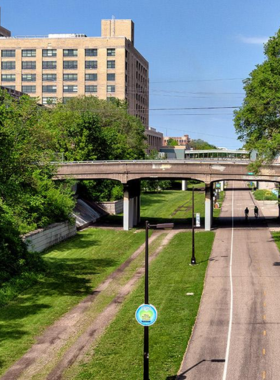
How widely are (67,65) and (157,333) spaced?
119 meters

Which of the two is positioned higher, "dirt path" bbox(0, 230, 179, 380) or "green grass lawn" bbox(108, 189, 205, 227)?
"green grass lawn" bbox(108, 189, 205, 227)

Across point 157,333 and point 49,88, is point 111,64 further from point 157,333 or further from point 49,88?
point 157,333

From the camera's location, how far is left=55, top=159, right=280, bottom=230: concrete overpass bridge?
65894 millimetres

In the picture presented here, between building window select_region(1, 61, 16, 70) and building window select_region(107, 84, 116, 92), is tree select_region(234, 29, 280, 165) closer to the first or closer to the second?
building window select_region(107, 84, 116, 92)

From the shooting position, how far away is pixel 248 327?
3012 cm

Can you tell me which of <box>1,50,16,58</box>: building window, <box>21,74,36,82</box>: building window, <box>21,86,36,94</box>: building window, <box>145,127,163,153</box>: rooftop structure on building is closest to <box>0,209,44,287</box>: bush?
<box>21,86,36,94</box>: building window

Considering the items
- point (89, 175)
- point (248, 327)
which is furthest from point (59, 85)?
point (248, 327)

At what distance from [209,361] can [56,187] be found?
150 feet

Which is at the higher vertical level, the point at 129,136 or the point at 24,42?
the point at 24,42

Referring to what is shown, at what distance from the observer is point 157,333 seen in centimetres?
2945

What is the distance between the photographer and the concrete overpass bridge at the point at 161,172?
65.9 meters

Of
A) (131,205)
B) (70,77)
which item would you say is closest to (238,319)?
(131,205)

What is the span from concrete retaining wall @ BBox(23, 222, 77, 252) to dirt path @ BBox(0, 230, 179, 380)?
1260 centimetres

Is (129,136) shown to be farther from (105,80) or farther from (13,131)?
(13,131)
